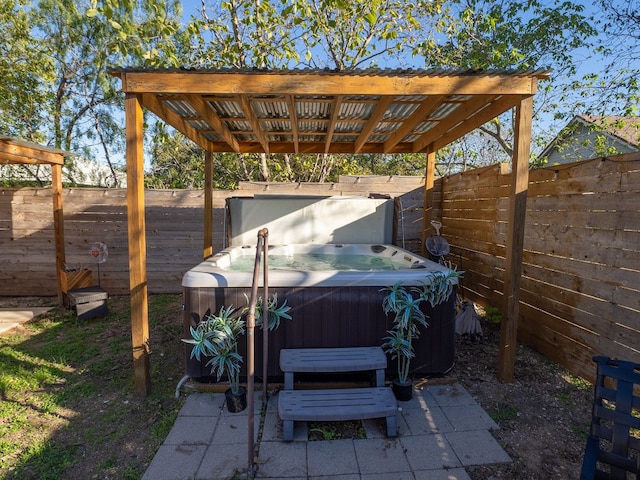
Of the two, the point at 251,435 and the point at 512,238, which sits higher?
the point at 512,238

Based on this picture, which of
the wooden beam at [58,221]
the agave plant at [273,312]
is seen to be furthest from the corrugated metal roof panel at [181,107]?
the wooden beam at [58,221]

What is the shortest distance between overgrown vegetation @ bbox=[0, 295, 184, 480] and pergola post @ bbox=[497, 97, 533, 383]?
102 inches

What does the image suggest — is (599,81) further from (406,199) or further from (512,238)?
(512,238)

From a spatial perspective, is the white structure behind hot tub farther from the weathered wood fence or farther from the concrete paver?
the concrete paver

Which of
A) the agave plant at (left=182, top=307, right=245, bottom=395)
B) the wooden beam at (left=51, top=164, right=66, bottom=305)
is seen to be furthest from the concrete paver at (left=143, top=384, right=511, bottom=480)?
the wooden beam at (left=51, top=164, right=66, bottom=305)

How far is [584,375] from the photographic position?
277 centimetres

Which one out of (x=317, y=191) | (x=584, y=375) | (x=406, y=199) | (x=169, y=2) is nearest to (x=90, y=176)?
(x=169, y=2)

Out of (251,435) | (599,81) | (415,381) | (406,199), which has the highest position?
(599,81)

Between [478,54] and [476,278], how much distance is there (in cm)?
449

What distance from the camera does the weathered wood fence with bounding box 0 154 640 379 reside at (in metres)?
2.52

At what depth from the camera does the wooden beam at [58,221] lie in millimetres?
4711

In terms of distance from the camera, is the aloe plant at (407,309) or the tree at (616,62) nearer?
the aloe plant at (407,309)

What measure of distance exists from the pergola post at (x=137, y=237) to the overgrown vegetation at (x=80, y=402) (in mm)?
261

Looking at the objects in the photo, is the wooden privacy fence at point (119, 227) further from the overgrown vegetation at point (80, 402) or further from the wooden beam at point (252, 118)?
the overgrown vegetation at point (80, 402)
